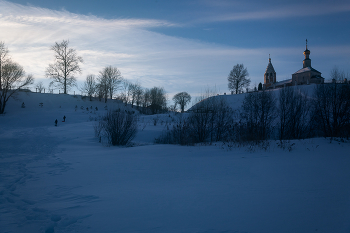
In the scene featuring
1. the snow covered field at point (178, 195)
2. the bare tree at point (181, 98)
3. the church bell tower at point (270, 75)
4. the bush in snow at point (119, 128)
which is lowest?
the snow covered field at point (178, 195)

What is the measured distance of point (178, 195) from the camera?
4102 millimetres

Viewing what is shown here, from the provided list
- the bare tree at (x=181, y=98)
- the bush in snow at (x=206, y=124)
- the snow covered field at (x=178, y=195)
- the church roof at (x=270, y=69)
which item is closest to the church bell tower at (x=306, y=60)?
the church roof at (x=270, y=69)

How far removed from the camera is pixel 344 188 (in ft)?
14.1

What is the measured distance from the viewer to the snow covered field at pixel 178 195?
300cm

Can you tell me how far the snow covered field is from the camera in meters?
3.00

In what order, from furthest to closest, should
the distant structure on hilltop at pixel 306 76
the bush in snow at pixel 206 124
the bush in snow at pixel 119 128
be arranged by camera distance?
the distant structure on hilltop at pixel 306 76 < the bush in snow at pixel 206 124 < the bush in snow at pixel 119 128

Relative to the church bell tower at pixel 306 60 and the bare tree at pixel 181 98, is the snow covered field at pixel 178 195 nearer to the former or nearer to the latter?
the church bell tower at pixel 306 60

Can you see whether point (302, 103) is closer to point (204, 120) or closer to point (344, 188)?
point (204, 120)

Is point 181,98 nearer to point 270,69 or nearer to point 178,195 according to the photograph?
point 270,69

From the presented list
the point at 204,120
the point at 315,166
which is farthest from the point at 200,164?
the point at 204,120

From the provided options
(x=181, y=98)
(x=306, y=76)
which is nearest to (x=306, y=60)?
(x=306, y=76)

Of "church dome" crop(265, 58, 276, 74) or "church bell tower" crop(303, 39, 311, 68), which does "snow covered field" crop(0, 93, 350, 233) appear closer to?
"church bell tower" crop(303, 39, 311, 68)

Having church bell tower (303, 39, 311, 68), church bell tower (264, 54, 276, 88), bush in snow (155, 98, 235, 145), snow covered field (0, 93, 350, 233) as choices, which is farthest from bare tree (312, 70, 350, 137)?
church bell tower (264, 54, 276, 88)

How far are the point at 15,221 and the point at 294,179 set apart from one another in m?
5.86
